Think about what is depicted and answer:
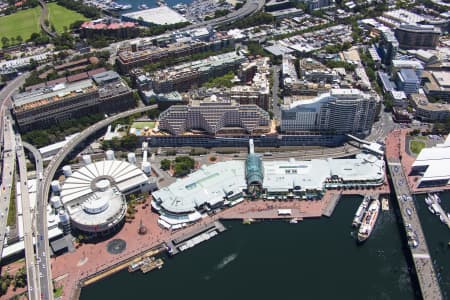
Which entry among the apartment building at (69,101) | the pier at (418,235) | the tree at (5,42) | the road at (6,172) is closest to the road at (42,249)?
the road at (6,172)

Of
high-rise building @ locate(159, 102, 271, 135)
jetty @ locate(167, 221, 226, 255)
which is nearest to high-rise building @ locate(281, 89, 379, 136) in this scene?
high-rise building @ locate(159, 102, 271, 135)

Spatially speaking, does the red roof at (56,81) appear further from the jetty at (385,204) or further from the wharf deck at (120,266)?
the jetty at (385,204)

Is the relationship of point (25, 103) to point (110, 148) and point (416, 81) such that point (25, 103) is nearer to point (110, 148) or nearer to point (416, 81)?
point (110, 148)

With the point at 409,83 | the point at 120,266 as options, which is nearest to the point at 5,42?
the point at 120,266

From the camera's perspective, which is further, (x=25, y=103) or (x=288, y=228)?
(x=25, y=103)

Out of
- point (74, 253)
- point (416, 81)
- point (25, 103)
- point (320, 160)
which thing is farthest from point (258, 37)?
point (74, 253)

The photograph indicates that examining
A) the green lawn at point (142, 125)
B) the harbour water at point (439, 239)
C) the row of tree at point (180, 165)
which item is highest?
the green lawn at point (142, 125)
